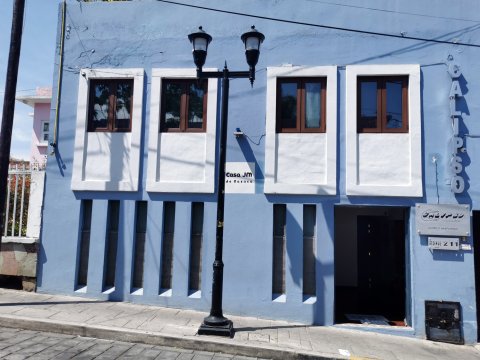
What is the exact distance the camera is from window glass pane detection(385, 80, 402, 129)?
8344mm

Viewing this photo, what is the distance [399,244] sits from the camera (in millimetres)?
9898

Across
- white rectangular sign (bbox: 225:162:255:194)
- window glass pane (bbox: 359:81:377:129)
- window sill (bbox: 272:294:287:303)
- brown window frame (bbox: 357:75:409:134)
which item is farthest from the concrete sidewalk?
window glass pane (bbox: 359:81:377:129)

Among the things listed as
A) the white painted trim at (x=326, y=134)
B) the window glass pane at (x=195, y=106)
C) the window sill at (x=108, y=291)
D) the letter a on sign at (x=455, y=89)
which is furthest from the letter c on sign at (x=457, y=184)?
the window sill at (x=108, y=291)

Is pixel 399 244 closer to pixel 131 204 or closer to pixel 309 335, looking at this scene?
pixel 309 335

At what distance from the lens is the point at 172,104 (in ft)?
29.4

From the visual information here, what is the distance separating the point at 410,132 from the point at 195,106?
463 centimetres

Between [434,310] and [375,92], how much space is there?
15.0 ft

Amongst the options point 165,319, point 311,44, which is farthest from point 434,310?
point 311,44

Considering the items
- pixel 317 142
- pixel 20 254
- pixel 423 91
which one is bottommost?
pixel 20 254

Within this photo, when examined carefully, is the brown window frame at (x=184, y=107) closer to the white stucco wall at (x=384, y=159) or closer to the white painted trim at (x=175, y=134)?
the white painted trim at (x=175, y=134)

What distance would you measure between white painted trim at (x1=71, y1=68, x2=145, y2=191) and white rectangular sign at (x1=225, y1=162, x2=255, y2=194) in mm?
2062

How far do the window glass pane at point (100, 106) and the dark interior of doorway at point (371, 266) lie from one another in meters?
6.81

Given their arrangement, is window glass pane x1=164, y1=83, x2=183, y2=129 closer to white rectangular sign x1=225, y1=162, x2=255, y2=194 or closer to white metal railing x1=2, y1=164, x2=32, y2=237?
white rectangular sign x1=225, y1=162, x2=255, y2=194

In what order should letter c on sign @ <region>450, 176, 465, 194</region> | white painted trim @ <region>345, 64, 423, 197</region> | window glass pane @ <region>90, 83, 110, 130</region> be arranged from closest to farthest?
1. letter c on sign @ <region>450, 176, 465, 194</region>
2. white painted trim @ <region>345, 64, 423, 197</region>
3. window glass pane @ <region>90, 83, 110, 130</region>
